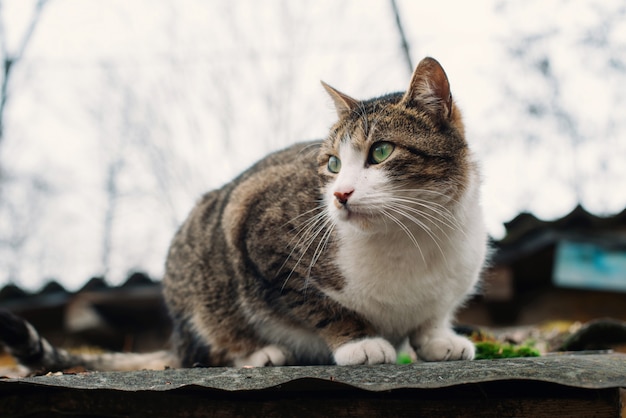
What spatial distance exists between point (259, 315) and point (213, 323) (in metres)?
0.28

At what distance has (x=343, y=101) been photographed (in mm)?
2582

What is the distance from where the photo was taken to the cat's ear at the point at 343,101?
258 cm

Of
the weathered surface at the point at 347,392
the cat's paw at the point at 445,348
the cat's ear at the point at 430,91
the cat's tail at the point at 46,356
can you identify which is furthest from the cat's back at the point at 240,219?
the weathered surface at the point at 347,392

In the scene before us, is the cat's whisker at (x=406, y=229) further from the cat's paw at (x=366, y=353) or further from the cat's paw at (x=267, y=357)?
the cat's paw at (x=267, y=357)

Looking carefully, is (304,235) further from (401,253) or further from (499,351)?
(499,351)

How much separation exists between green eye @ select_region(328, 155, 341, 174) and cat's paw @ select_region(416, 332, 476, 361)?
814 mm

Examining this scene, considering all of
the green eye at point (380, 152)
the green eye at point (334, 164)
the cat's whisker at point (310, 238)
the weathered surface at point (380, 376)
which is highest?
the green eye at point (380, 152)

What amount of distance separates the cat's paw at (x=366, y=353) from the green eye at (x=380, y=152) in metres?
0.71

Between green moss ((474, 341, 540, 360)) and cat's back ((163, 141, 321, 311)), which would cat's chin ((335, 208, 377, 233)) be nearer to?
cat's back ((163, 141, 321, 311))

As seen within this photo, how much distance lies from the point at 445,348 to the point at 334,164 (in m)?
0.88

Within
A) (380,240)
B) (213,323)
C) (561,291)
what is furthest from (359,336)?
(561,291)

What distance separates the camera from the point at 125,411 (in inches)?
68.6

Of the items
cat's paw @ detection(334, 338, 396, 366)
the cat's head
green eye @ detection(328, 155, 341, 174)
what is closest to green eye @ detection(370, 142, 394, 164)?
the cat's head

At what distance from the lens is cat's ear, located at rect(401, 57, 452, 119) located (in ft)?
7.53
